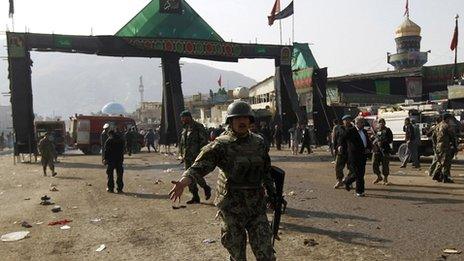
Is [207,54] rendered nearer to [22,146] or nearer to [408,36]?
[22,146]

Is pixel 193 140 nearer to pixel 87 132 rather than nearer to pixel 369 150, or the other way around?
pixel 369 150

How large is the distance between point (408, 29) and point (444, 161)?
51.5m

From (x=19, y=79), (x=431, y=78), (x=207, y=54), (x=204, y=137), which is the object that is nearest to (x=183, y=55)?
(x=207, y=54)

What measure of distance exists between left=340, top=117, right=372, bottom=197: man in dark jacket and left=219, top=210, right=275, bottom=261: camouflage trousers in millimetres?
6896

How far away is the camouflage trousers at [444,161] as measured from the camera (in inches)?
484

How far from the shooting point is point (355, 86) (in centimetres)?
4088

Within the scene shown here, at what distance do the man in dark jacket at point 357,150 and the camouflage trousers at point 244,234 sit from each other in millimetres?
6896

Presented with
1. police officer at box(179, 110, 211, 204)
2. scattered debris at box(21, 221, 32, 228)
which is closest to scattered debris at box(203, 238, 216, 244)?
police officer at box(179, 110, 211, 204)

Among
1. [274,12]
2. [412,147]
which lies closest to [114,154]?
[412,147]

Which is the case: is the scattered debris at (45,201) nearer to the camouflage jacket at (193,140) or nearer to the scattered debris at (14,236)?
the scattered debris at (14,236)

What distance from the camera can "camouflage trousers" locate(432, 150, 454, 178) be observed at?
1229cm

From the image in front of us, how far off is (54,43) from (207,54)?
841 cm

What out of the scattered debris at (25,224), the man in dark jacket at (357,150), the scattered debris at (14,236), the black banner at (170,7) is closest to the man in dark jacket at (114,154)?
the scattered debris at (25,224)

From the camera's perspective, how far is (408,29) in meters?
59.3
